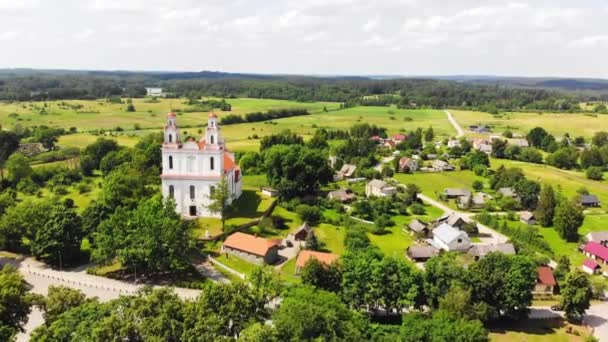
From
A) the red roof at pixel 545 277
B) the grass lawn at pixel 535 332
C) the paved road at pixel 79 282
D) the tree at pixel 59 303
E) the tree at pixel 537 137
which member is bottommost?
the grass lawn at pixel 535 332

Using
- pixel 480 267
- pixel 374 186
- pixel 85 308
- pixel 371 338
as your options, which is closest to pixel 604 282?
pixel 480 267

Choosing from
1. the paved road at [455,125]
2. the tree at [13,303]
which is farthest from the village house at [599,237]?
the paved road at [455,125]

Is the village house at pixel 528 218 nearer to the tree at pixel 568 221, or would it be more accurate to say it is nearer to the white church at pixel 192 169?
the tree at pixel 568 221

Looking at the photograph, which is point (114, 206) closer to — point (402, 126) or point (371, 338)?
point (371, 338)

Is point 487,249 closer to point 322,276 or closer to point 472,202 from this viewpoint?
point 472,202

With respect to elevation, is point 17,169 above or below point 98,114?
below

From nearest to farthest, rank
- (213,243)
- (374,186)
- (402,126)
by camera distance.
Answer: (213,243), (374,186), (402,126)

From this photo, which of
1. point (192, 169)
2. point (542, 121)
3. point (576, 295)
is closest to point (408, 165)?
point (192, 169)
